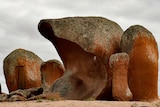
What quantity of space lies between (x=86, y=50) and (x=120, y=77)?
9.07 feet

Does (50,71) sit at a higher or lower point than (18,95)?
higher

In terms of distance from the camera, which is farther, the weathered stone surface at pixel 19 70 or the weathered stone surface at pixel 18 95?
the weathered stone surface at pixel 19 70

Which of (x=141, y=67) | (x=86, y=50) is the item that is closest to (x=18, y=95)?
(x=86, y=50)

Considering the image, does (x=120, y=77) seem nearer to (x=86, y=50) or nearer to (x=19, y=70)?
(x=86, y=50)

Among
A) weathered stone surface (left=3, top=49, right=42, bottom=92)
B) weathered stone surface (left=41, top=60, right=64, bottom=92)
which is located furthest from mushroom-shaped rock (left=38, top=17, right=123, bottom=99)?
weathered stone surface (left=3, top=49, right=42, bottom=92)

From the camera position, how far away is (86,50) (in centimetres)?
2211

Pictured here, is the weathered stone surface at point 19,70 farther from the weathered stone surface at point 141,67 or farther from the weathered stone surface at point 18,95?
the weathered stone surface at point 141,67

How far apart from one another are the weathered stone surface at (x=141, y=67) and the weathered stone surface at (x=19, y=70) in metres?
10.1

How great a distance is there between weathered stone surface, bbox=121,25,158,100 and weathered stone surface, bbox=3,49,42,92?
10102 mm

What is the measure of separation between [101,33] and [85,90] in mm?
3250

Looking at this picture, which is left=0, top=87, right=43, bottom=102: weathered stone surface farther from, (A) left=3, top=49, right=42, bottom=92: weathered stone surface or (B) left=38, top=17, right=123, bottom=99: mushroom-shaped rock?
(A) left=3, top=49, right=42, bottom=92: weathered stone surface

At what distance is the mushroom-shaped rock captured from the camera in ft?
72.1

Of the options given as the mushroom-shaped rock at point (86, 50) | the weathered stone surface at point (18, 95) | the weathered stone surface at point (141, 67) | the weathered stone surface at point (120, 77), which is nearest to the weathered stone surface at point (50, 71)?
the weathered stone surface at point (18, 95)

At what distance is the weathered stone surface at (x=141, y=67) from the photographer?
70.8 ft
